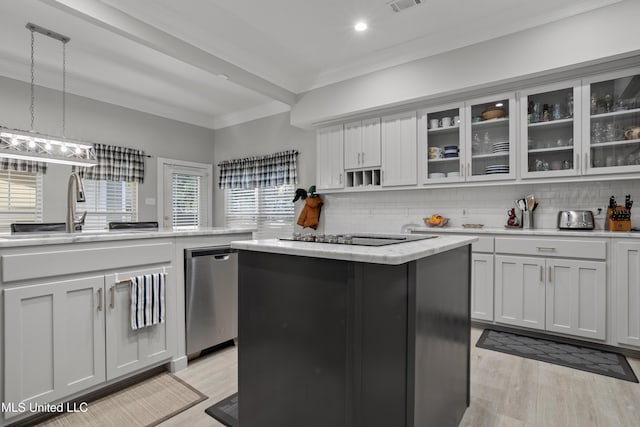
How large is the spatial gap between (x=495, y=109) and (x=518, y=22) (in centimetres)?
72

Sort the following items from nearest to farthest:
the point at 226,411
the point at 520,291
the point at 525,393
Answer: the point at 226,411
the point at 525,393
the point at 520,291

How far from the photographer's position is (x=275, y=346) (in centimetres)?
147

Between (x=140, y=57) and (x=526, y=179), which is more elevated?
(x=140, y=57)

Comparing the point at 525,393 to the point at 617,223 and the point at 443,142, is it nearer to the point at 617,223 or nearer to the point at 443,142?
the point at 617,223

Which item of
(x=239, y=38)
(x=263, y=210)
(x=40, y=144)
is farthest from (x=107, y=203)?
(x=239, y=38)

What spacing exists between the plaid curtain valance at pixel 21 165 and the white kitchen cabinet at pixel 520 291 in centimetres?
500

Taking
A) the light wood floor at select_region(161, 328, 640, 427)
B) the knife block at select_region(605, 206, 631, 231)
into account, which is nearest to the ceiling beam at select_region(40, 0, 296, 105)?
the light wood floor at select_region(161, 328, 640, 427)

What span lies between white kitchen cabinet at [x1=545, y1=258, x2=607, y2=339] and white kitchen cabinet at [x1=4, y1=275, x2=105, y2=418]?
132 inches

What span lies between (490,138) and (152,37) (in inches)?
125

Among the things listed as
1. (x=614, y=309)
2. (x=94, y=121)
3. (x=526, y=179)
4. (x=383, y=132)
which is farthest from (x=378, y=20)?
(x=94, y=121)

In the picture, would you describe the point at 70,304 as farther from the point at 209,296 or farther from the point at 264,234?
the point at 264,234

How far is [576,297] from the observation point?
2.67 m

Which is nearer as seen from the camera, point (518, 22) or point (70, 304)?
point (70, 304)

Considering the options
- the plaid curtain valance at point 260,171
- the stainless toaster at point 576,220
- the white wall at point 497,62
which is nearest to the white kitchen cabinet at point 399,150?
the white wall at point 497,62
